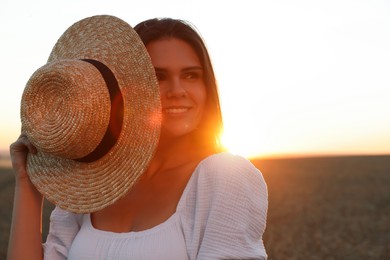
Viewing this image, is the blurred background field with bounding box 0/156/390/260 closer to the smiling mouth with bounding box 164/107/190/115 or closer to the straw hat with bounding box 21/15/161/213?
the smiling mouth with bounding box 164/107/190/115

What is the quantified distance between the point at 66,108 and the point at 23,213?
835 mm

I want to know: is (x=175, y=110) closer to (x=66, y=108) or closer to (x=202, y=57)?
(x=202, y=57)

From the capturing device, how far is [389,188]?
1104 inches

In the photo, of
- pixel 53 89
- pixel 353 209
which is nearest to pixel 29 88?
pixel 53 89

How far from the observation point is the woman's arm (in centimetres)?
369

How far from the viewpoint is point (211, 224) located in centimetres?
308

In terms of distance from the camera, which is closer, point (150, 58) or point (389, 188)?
point (150, 58)

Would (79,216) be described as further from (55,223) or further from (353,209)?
(353,209)

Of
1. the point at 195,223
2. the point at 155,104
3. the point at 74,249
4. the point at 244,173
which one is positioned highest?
the point at 155,104

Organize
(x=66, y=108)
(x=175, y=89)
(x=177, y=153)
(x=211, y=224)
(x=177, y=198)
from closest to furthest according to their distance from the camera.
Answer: (x=211, y=224), (x=66, y=108), (x=177, y=198), (x=175, y=89), (x=177, y=153)

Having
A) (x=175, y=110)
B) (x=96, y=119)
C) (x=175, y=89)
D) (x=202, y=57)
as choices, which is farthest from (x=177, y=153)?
(x=96, y=119)

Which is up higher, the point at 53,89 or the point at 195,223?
the point at 53,89

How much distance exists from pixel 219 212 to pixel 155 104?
680 mm

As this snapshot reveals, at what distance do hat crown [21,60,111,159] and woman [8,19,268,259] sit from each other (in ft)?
1.15
